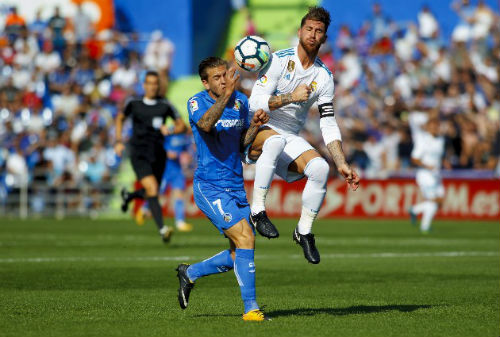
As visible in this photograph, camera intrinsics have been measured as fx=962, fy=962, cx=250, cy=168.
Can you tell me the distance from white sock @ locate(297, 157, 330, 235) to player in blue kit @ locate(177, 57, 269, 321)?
0.82 metres

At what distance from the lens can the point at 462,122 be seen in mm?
25750

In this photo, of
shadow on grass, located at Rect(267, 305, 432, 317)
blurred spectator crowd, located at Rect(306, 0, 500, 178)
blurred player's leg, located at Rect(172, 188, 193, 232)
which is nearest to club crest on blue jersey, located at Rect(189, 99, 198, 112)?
shadow on grass, located at Rect(267, 305, 432, 317)

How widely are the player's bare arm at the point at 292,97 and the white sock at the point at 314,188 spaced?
810 millimetres

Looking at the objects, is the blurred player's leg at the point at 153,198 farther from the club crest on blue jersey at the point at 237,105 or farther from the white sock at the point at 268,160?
the club crest on blue jersey at the point at 237,105

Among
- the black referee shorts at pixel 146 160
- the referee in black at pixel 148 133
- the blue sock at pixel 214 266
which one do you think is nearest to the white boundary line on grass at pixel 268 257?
the referee in black at pixel 148 133

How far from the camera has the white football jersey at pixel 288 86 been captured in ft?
29.4

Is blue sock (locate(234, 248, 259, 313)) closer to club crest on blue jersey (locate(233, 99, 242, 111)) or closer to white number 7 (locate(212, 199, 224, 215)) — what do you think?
white number 7 (locate(212, 199, 224, 215))

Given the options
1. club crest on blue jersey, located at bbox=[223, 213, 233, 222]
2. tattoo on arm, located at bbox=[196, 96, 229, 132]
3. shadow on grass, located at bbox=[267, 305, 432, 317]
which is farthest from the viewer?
shadow on grass, located at bbox=[267, 305, 432, 317]

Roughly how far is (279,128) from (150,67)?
20722 mm

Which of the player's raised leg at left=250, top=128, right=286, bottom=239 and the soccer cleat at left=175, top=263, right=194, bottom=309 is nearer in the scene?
the soccer cleat at left=175, top=263, right=194, bottom=309

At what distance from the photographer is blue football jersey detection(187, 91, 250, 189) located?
8469 millimetres

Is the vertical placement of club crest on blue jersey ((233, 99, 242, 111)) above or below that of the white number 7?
above

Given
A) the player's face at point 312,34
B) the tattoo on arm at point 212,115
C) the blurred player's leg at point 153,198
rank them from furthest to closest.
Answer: the blurred player's leg at point 153,198 → the player's face at point 312,34 → the tattoo on arm at point 212,115

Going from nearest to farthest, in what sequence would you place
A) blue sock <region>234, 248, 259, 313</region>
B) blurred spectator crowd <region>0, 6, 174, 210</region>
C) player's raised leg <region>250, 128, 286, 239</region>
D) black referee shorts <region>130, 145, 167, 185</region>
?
1. blue sock <region>234, 248, 259, 313</region>
2. player's raised leg <region>250, 128, 286, 239</region>
3. black referee shorts <region>130, 145, 167, 185</region>
4. blurred spectator crowd <region>0, 6, 174, 210</region>
